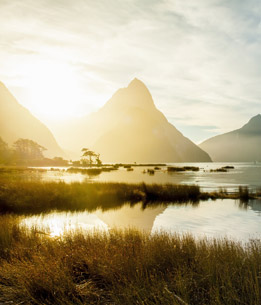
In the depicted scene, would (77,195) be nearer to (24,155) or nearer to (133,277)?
(133,277)

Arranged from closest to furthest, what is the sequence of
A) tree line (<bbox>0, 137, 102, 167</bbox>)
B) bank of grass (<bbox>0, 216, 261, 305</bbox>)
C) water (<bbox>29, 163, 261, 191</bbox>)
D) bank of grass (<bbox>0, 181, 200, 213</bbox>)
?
bank of grass (<bbox>0, 216, 261, 305</bbox>) < bank of grass (<bbox>0, 181, 200, 213</bbox>) < water (<bbox>29, 163, 261, 191</bbox>) < tree line (<bbox>0, 137, 102, 167</bbox>)

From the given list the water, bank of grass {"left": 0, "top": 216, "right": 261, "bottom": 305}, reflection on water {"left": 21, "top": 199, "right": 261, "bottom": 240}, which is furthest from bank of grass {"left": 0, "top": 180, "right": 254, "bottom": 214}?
bank of grass {"left": 0, "top": 216, "right": 261, "bottom": 305}

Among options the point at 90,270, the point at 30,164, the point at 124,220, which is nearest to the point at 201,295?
the point at 90,270

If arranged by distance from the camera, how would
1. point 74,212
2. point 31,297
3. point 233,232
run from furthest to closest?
point 74,212, point 233,232, point 31,297

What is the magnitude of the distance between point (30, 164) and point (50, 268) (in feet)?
396

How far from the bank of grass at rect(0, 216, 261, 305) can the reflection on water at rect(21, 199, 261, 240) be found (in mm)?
7081

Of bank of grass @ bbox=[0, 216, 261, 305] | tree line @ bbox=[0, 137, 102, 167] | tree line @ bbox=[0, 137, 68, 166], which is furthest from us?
tree line @ bbox=[0, 137, 102, 167]

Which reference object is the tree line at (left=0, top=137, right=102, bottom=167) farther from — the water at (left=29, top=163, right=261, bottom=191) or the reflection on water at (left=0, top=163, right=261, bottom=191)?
the water at (left=29, top=163, right=261, bottom=191)

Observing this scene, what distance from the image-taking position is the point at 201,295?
5.70m

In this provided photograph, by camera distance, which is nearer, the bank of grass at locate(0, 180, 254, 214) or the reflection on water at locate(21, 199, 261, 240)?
the reflection on water at locate(21, 199, 261, 240)

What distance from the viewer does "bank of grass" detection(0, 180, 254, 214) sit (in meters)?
22.5

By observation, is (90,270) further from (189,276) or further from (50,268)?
(189,276)

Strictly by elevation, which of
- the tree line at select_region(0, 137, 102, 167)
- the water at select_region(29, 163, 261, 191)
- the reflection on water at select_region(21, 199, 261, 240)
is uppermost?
the tree line at select_region(0, 137, 102, 167)

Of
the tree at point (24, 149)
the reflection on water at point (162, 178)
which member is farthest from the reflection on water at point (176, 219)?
the tree at point (24, 149)
